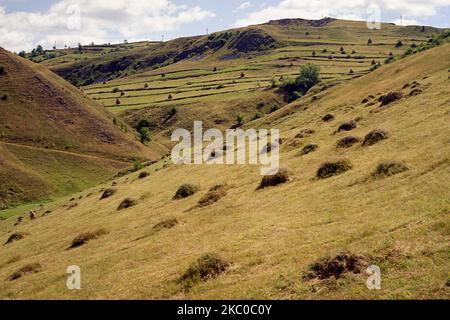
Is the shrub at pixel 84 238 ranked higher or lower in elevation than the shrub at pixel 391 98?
lower

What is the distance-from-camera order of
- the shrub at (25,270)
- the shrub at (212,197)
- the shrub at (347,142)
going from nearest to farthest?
the shrub at (25,270)
the shrub at (212,197)
the shrub at (347,142)

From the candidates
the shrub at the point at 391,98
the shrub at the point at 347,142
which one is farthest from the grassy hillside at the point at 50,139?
the shrub at the point at 347,142

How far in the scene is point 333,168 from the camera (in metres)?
34.4

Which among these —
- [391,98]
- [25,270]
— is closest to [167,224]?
[25,270]

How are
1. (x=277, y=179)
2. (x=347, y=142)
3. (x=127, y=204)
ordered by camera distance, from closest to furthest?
(x=277, y=179) < (x=347, y=142) < (x=127, y=204)

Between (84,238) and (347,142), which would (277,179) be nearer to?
(347,142)

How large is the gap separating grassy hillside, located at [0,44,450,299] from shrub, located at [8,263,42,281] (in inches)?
4.5

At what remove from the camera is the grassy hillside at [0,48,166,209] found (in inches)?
3952

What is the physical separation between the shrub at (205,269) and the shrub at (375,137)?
22.9 meters

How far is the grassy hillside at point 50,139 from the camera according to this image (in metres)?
100

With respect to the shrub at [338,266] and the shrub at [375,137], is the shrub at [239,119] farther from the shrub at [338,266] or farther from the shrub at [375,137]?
the shrub at [338,266]

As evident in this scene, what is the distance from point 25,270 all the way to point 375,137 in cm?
3105

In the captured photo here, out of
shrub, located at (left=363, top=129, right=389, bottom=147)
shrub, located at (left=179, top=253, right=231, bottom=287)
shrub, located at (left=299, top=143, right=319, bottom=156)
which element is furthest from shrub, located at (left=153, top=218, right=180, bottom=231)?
shrub, located at (left=363, top=129, right=389, bottom=147)

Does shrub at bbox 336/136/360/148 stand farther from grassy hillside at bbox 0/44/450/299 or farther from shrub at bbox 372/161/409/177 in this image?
shrub at bbox 372/161/409/177
